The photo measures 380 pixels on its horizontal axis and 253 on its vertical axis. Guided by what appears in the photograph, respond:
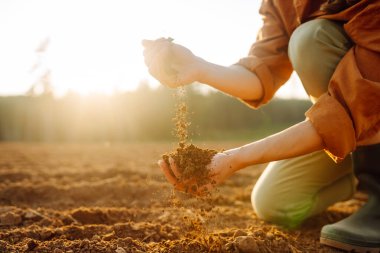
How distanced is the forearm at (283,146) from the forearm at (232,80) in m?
0.58

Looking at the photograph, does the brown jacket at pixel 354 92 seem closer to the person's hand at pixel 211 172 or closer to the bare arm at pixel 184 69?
the person's hand at pixel 211 172

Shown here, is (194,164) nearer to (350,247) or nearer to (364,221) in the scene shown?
(350,247)

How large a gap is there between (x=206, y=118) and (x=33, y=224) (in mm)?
18280

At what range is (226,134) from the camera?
63.7ft

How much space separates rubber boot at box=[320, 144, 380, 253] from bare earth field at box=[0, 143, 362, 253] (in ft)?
0.31

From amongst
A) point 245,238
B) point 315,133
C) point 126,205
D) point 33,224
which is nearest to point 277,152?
point 315,133

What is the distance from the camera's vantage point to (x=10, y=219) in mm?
2428

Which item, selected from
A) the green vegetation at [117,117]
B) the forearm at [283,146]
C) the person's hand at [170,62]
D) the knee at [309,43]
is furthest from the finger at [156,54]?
the green vegetation at [117,117]

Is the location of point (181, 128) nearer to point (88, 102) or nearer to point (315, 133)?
point (315, 133)

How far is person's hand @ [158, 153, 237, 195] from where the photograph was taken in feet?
5.99

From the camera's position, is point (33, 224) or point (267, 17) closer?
point (33, 224)

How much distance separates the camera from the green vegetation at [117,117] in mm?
18219

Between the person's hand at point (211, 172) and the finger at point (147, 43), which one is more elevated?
the finger at point (147, 43)

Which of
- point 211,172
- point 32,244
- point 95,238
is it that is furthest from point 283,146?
point 32,244
